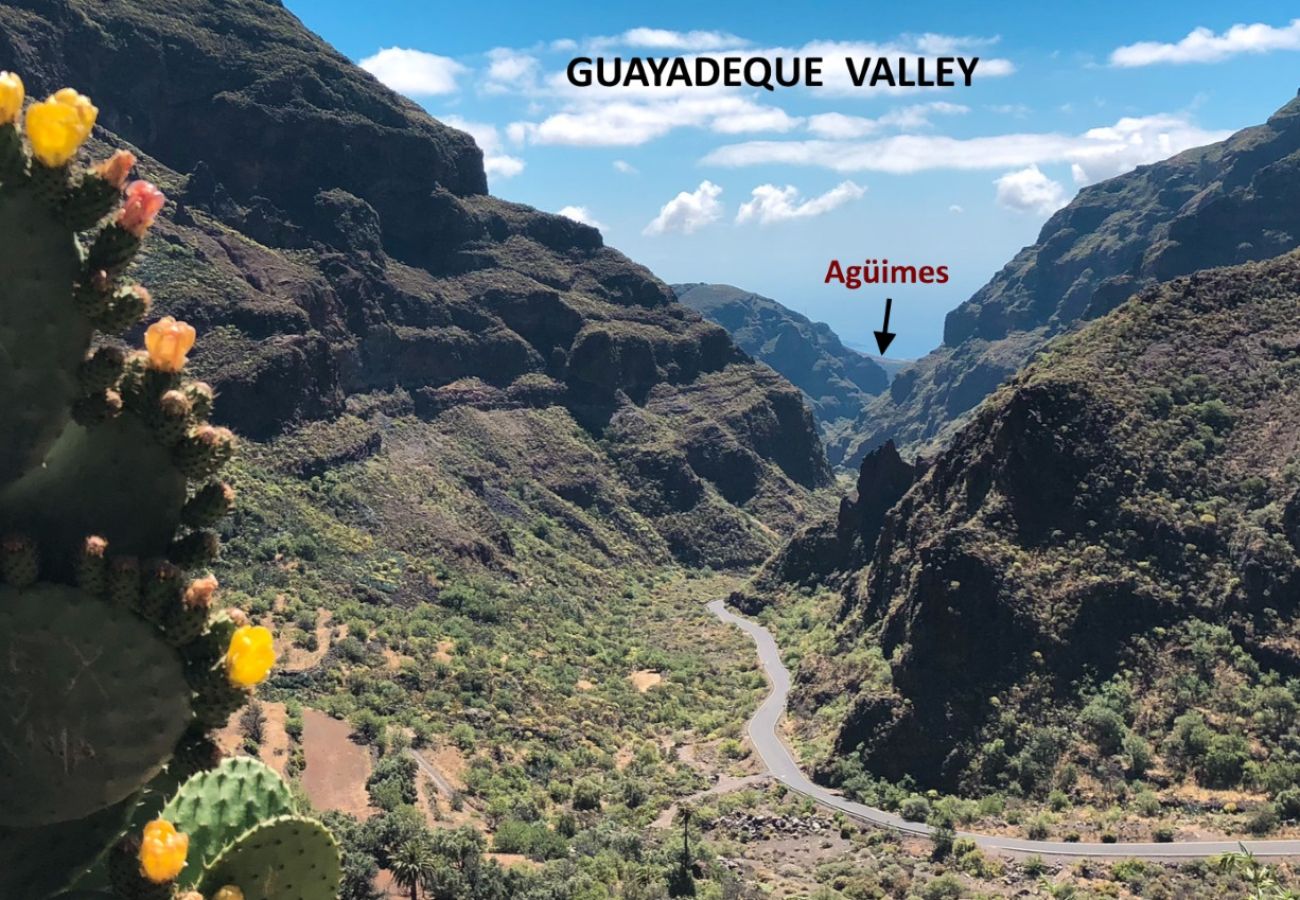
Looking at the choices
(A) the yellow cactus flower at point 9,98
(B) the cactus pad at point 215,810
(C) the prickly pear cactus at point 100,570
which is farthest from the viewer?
(B) the cactus pad at point 215,810

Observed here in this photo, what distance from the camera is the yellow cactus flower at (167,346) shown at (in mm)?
6414

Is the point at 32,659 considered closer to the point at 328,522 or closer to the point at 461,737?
the point at 461,737

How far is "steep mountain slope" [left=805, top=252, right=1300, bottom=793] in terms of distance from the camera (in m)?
43.9

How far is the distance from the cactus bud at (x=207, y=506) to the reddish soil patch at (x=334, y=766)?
33473 mm

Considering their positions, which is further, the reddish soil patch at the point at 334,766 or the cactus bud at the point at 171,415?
the reddish soil patch at the point at 334,766

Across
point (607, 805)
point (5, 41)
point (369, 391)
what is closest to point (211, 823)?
point (607, 805)

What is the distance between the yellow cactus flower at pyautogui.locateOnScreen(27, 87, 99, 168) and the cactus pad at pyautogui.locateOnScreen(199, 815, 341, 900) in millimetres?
4734

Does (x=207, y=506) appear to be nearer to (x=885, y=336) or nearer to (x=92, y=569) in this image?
(x=92, y=569)

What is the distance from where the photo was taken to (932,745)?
47938 mm

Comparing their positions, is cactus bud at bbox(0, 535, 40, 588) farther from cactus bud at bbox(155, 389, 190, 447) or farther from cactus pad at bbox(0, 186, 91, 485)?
cactus bud at bbox(155, 389, 190, 447)

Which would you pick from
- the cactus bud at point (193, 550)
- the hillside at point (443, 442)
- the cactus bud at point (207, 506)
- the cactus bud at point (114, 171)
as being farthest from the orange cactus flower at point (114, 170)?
the hillside at point (443, 442)

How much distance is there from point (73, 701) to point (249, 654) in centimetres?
115

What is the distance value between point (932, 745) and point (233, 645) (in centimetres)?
4764

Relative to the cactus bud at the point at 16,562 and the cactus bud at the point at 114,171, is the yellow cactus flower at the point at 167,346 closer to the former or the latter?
the cactus bud at the point at 114,171
